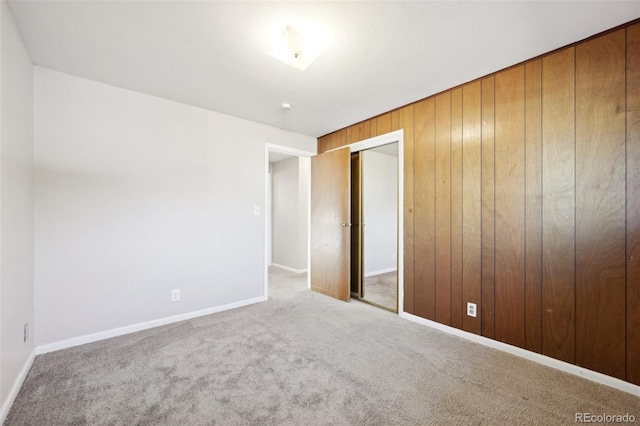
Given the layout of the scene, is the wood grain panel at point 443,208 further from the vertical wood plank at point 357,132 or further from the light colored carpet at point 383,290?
the vertical wood plank at point 357,132

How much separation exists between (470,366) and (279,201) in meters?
4.55

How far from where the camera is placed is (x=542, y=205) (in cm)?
200

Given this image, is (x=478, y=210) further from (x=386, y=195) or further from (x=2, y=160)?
(x=2, y=160)

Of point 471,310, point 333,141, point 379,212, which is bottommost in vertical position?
point 471,310

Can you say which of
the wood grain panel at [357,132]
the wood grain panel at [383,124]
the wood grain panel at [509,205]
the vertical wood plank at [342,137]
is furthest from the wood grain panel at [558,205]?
the vertical wood plank at [342,137]

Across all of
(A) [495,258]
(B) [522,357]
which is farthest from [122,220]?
(B) [522,357]

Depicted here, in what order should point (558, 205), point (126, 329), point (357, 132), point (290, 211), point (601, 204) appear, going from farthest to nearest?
point (290, 211) → point (357, 132) → point (126, 329) → point (558, 205) → point (601, 204)

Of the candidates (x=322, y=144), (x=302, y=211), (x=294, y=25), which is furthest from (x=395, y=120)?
(x=302, y=211)

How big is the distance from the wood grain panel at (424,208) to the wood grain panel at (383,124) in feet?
1.11

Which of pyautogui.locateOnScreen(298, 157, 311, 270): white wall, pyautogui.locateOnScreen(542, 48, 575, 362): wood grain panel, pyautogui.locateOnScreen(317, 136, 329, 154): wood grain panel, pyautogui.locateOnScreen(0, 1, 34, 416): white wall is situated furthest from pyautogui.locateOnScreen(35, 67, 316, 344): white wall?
pyautogui.locateOnScreen(542, 48, 575, 362): wood grain panel

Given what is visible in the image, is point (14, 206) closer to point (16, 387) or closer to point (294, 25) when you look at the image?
point (16, 387)

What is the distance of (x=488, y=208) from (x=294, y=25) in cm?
206

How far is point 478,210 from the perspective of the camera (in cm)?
235

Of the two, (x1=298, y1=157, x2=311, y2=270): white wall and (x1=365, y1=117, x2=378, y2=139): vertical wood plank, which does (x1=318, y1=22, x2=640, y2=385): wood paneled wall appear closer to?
(x1=365, y1=117, x2=378, y2=139): vertical wood plank
